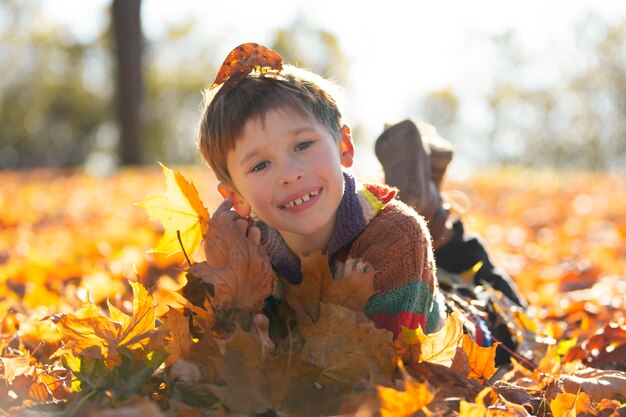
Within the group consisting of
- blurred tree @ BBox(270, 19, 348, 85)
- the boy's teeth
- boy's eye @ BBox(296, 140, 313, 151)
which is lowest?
blurred tree @ BBox(270, 19, 348, 85)

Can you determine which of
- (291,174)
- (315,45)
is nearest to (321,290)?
(291,174)

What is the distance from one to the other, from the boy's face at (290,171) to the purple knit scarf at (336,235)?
0.23ft

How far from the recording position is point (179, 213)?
1948 millimetres

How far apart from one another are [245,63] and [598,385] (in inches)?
48.1

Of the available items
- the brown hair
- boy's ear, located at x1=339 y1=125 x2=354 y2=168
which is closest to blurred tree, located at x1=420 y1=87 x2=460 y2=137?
boy's ear, located at x1=339 y1=125 x2=354 y2=168

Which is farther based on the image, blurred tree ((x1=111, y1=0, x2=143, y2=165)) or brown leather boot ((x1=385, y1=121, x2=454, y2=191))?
blurred tree ((x1=111, y1=0, x2=143, y2=165))

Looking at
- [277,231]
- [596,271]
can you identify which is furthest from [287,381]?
[596,271]

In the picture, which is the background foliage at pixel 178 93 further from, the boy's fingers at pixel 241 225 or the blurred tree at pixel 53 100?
the boy's fingers at pixel 241 225

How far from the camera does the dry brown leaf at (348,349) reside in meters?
1.59

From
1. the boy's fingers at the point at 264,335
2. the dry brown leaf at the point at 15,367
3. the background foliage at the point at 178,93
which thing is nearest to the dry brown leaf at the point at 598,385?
the boy's fingers at the point at 264,335

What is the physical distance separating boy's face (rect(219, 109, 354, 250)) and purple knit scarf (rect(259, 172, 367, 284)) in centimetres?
7

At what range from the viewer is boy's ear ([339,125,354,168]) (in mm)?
2236

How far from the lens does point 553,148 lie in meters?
32.2

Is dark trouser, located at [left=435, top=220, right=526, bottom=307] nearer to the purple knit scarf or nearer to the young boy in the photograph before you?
the young boy
